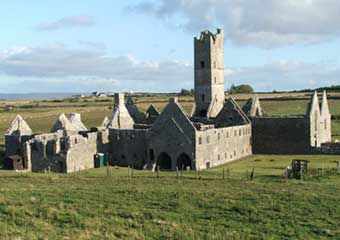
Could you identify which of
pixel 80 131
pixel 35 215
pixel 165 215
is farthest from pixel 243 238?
pixel 80 131

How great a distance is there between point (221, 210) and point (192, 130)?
26.5 meters

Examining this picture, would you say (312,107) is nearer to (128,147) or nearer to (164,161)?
(164,161)

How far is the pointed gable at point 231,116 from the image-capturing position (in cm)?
6347

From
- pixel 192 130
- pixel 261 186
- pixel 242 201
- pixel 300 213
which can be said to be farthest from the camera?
pixel 192 130

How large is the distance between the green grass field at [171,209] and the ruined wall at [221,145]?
1500 centimetres

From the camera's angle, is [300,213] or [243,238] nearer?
[243,238]

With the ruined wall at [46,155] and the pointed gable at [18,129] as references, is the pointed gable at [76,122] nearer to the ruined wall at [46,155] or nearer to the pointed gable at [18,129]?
the pointed gable at [18,129]

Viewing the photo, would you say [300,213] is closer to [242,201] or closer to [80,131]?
[242,201]

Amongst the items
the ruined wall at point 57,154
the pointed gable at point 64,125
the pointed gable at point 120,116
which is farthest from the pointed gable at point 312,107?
the pointed gable at point 64,125

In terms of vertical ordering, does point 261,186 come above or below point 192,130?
below

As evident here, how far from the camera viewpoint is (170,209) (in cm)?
2536

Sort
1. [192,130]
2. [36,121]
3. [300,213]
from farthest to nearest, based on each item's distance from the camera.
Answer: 1. [36,121]
2. [192,130]
3. [300,213]

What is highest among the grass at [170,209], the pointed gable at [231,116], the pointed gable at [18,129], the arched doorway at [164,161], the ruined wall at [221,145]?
the pointed gable at [231,116]

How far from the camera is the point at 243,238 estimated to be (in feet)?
67.6
